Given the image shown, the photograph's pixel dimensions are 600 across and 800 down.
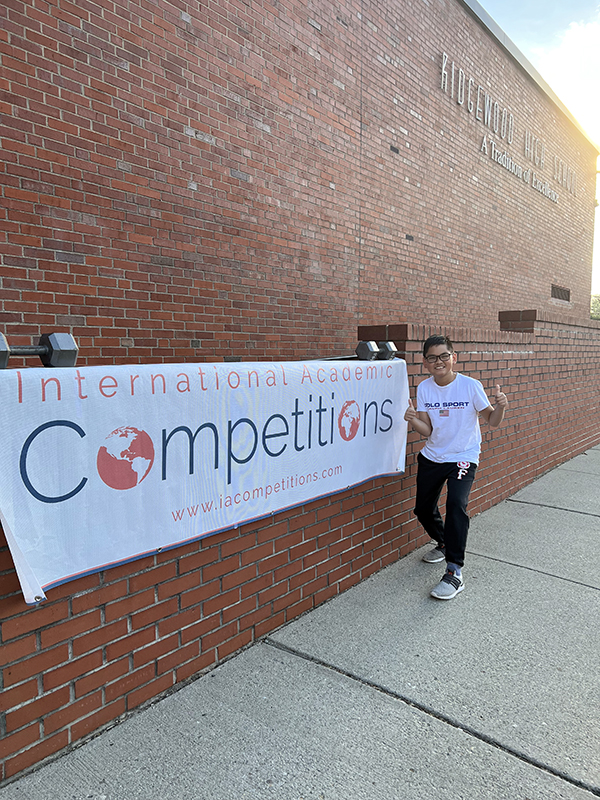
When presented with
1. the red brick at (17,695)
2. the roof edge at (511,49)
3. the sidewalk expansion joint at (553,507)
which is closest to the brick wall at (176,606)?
the red brick at (17,695)

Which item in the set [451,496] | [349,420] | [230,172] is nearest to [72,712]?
[349,420]

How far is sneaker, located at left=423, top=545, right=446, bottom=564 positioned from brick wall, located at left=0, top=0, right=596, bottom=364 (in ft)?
10.1

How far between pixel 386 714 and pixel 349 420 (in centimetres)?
162

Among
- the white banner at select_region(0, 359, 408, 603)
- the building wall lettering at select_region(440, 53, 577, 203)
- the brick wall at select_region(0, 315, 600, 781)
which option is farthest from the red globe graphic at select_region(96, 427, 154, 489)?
the building wall lettering at select_region(440, 53, 577, 203)

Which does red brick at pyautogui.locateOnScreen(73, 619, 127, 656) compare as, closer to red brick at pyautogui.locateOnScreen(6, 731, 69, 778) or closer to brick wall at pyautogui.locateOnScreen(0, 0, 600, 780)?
brick wall at pyautogui.locateOnScreen(0, 0, 600, 780)

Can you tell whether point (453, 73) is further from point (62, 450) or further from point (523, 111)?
point (62, 450)

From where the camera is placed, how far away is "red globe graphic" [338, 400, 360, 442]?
3428 mm

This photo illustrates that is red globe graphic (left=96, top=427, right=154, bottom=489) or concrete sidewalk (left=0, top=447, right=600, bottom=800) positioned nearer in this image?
concrete sidewalk (left=0, top=447, right=600, bottom=800)

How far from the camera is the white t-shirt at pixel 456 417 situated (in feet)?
12.0

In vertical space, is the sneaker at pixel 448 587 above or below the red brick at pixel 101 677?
below

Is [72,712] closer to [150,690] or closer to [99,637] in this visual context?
[99,637]

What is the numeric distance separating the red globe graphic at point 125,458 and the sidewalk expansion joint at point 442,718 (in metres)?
1.23

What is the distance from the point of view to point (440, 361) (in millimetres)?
3646

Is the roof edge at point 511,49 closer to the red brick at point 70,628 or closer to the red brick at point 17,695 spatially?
the red brick at point 70,628
